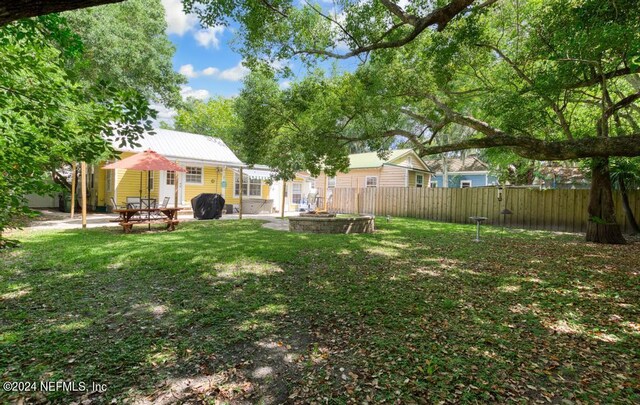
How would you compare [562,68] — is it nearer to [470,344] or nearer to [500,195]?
[470,344]

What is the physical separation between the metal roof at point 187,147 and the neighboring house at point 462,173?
66.0 ft

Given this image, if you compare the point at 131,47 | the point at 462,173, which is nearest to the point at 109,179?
the point at 131,47

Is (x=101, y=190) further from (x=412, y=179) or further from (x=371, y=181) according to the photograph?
(x=412, y=179)

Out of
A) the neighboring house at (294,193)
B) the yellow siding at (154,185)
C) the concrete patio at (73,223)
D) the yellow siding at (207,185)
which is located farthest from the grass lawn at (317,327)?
the neighboring house at (294,193)

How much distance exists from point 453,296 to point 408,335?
158 cm

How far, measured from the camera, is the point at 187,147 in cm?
1816

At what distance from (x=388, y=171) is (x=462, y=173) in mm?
12295

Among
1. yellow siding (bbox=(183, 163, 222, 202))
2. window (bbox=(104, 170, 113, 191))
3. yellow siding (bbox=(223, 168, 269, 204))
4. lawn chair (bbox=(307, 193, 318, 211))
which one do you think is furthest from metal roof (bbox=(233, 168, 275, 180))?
window (bbox=(104, 170, 113, 191))

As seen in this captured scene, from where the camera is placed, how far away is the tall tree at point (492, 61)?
5.20 m

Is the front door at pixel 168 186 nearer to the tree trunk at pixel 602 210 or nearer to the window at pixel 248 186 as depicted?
the window at pixel 248 186

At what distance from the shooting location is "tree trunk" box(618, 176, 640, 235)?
37.6 ft

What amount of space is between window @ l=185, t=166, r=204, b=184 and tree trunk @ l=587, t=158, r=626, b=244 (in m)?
16.9

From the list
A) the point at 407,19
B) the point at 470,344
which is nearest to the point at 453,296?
the point at 470,344

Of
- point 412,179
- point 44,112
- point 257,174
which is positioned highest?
point 412,179
